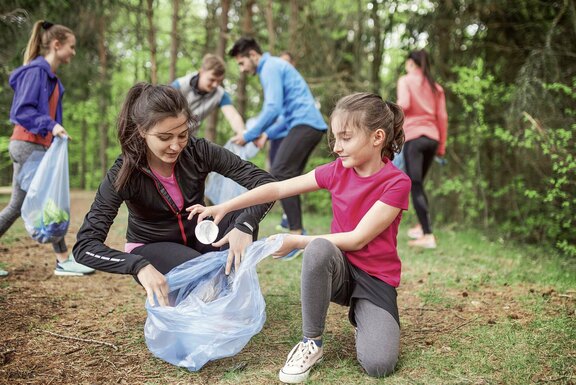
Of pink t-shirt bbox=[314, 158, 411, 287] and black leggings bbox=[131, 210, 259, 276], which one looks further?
black leggings bbox=[131, 210, 259, 276]

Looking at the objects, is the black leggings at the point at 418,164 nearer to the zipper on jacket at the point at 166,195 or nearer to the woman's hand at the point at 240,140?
the woman's hand at the point at 240,140

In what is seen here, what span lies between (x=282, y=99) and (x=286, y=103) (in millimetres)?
168

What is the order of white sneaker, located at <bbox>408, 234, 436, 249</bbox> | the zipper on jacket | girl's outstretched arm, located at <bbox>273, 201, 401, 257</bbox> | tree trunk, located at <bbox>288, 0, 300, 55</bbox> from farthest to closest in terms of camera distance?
tree trunk, located at <bbox>288, 0, 300, 55</bbox> → white sneaker, located at <bbox>408, 234, 436, 249</bbox> → the zipper on jacket → girl's outstretched arm, located at <bbox>273, 201, 401, 257</bbox>

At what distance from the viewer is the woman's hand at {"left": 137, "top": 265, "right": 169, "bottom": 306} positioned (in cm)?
203

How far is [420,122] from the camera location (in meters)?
4.71

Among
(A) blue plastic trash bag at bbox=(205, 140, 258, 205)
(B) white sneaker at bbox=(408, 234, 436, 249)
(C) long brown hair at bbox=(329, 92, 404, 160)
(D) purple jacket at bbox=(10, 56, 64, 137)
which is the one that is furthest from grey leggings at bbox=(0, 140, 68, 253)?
(B) white sneaker at bbox=(408, 234, 436, 249)

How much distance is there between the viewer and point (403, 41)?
24.2ft

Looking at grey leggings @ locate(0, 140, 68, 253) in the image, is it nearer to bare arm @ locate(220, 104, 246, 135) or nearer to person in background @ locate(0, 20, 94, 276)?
person in background @ locate(0, 20, 94, 276)

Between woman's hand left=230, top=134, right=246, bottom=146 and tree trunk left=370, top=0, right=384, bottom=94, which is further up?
tree trunk left=370, top=0, right=384, bottom=94

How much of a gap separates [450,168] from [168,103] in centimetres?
623

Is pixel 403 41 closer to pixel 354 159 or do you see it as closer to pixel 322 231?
pixel 322 231

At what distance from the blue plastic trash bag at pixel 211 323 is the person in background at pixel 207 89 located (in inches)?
90.3

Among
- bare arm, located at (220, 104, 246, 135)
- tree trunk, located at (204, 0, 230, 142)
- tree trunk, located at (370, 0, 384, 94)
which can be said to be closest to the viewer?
bare arm, located at (220, 104, 246, 135)

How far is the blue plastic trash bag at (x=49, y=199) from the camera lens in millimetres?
3314
